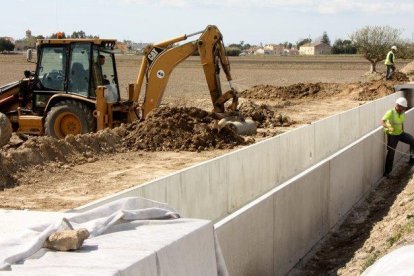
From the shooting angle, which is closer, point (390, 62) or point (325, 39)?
point (390, 62)

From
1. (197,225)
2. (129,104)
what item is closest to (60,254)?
(197,225)

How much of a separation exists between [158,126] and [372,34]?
31779 millimetres

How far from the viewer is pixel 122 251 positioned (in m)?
3.74

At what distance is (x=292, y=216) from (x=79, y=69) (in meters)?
7.84

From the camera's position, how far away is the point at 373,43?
146 feet

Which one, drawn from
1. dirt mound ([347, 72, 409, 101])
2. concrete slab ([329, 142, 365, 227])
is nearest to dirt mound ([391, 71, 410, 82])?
dirt mound ([347, 72, 409, 101])

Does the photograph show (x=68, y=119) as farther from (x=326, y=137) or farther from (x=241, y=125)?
(x=326, y=137)

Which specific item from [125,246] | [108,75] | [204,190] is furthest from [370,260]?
[108,75]

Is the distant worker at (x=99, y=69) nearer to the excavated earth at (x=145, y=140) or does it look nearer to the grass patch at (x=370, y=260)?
the excavated earth at (x=145, y=140)

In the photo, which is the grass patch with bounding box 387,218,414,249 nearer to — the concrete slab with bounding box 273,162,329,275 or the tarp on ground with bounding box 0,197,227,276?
the concrete slab with bounding box 273,162,329,275

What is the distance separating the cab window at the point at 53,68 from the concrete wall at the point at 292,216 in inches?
260

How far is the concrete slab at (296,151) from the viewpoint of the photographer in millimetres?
11453

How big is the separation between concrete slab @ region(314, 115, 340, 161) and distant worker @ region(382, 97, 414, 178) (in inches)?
40.0

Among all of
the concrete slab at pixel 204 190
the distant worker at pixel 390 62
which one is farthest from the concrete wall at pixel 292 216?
the distant worker at pixel 390 62
